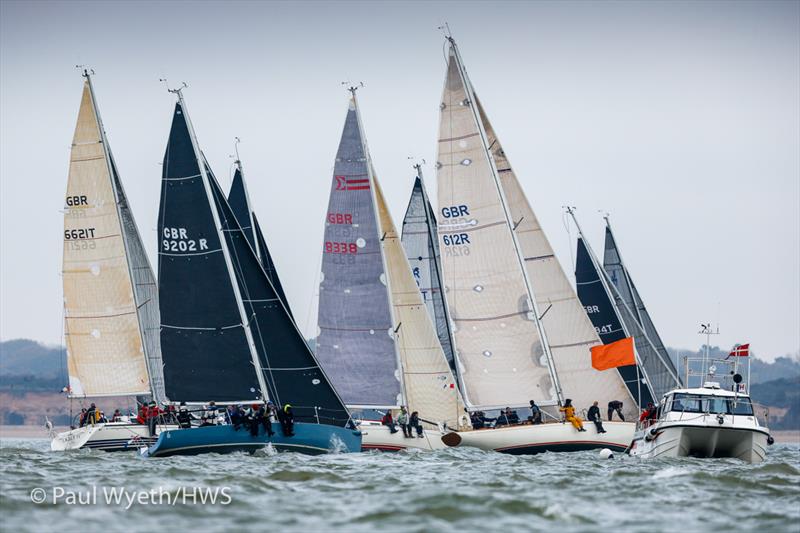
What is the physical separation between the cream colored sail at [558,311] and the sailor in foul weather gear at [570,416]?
250 centimetres

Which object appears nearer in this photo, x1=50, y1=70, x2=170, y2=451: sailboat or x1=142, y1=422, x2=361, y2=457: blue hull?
x1=142, y1=422, x2=361, y2=457: blue hull

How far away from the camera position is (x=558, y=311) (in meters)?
45.8

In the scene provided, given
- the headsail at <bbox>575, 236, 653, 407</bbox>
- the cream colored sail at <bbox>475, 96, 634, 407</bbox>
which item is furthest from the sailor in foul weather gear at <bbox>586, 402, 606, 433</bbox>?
the headsail at <bbox>575, 236, 653, 407</bbox>

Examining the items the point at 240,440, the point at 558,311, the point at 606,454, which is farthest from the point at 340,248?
the point at 606,454

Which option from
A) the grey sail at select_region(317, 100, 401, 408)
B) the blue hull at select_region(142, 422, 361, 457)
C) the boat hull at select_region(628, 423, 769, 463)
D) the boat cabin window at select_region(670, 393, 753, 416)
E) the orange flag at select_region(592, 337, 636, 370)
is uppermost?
the grey sail at select_region(317, 100, 401, 408)

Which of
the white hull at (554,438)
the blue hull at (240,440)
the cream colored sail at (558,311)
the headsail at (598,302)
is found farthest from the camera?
the headsail at (598,302)

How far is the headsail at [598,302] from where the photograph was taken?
53.5 metres

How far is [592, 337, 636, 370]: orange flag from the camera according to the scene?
4084cm

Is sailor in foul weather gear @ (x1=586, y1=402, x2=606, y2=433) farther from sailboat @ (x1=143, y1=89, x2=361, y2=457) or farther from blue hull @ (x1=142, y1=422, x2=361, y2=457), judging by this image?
blue hull @ (x1=142, y1=422, x2=361, y2=457)

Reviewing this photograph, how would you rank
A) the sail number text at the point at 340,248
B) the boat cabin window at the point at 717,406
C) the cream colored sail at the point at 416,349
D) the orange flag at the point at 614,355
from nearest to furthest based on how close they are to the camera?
the boat cabin window at the point at 717,406 → the orange flag at the point at 614,355 → the cream colored sail at the point at 416,349 → the sail number text at the point at 340,248

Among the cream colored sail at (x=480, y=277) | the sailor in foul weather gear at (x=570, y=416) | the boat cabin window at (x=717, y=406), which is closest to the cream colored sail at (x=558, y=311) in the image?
the cream colored sail at (x=480, y=277)

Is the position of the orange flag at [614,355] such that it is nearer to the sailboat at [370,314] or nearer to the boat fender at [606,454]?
the boat fender at [606,454]

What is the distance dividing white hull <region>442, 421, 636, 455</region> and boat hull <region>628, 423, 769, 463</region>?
212 inches

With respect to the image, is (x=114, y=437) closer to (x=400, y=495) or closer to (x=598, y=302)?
(x=400, y=495)
